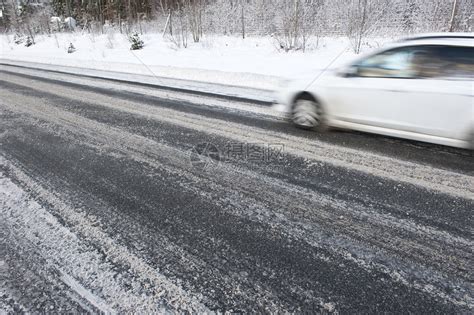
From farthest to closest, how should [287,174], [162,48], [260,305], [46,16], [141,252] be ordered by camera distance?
1. [46,16]
2. [162,48]
3. [287,174]
4. [141,252]
5. [260,305]

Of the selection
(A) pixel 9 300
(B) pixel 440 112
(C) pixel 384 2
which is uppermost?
(C) pixel 384 2

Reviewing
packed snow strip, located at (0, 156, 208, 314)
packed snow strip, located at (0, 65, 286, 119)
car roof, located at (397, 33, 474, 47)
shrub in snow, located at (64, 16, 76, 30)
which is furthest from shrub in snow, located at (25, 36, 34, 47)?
car roof, located at (397, 33, 474, 47)

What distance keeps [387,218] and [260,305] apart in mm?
1685

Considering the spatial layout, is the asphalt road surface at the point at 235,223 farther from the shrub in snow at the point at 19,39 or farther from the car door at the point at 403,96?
the shrub in snow at the point at 19,39

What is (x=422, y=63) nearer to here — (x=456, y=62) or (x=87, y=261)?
(x=456, y=62)

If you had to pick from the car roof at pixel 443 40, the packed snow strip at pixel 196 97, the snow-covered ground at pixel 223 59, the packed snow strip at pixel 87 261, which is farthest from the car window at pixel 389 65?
the packed snow strip at pixel 87 261

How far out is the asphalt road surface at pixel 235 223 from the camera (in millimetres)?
2475

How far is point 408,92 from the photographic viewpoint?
4961 millimetres

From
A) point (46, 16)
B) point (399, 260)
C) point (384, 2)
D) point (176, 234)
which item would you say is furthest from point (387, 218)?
point (46, 16)

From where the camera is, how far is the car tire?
6.11 metres

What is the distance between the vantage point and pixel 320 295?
2.44 meters

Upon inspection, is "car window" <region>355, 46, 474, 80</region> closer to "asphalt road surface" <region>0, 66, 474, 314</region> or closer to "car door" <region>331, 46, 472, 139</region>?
"car door" <region>331, 46, 472, 139</region>

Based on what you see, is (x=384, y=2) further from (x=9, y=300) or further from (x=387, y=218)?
(x=9, y=300)

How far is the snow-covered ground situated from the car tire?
535 mm
